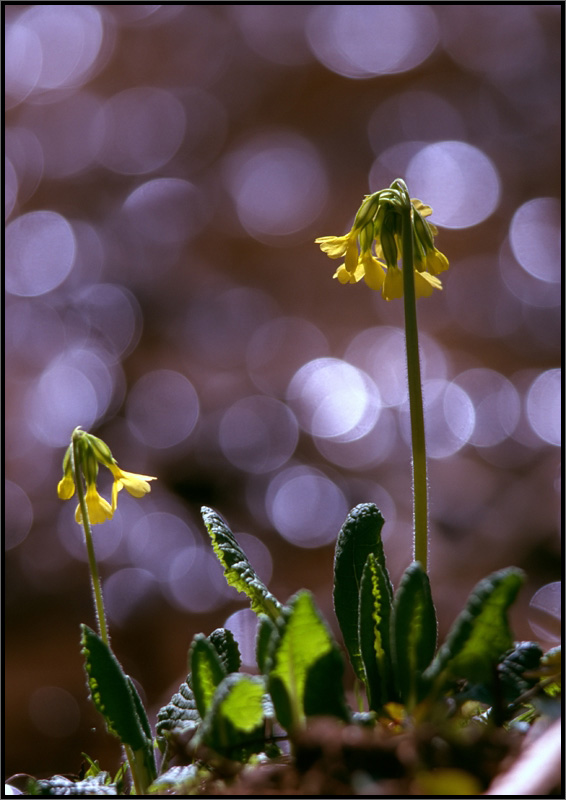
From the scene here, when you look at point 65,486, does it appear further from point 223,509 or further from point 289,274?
point 289,274

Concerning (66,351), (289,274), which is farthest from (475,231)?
(66,351)

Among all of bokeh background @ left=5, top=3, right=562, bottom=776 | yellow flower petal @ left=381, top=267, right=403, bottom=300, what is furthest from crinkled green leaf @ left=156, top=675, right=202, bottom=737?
bokeh background @ left=5, top=3, right=562, bottom=776

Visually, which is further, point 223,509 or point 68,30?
point 68,30

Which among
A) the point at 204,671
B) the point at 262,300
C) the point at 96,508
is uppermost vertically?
the point at 262,300

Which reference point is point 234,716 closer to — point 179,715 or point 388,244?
point 179,715

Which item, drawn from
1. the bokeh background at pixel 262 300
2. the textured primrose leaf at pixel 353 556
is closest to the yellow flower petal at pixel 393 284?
the textured primrose leaf at pixel 353 556

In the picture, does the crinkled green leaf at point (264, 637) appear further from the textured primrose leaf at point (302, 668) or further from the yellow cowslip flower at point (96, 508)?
the yellow cowslip flower at point (96, 508)

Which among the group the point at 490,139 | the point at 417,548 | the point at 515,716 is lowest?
the point at 515,716

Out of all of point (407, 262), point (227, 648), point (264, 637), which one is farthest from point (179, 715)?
point (407, 262)
